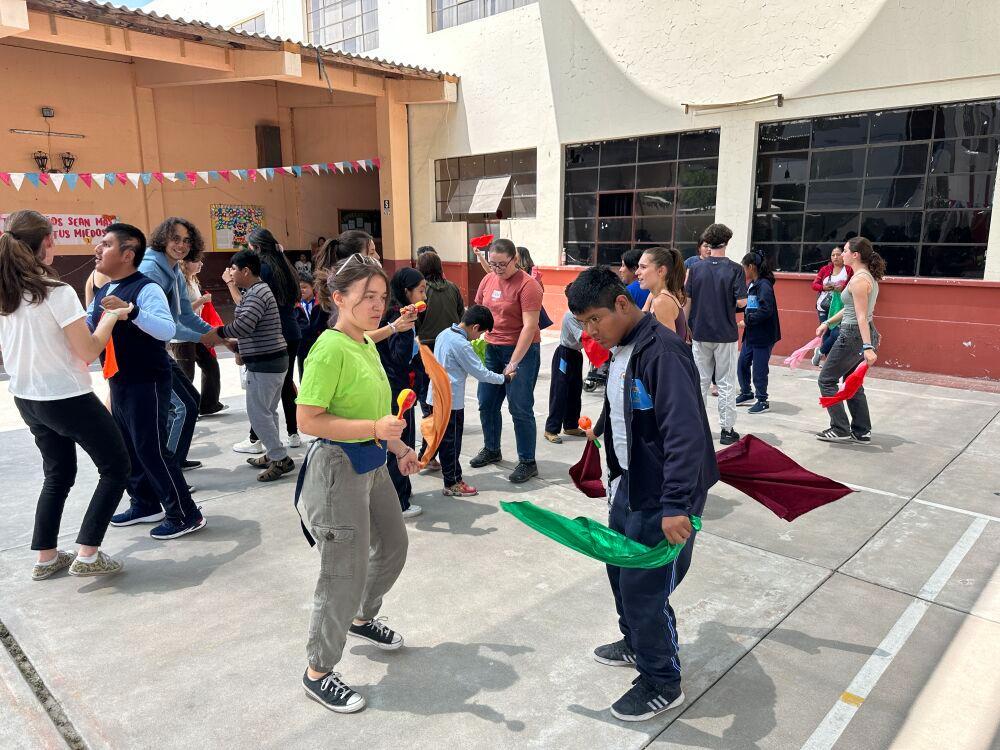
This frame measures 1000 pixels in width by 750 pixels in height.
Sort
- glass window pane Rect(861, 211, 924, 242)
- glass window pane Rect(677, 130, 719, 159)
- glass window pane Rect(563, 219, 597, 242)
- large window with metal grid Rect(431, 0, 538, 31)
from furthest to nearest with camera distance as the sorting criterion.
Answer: large window with metal grid Rect(431, 0, 538, 31), glass window pane Rect(563, 219, 597, 242), glass window pane Rect(677, 130, 719, 159), glass window pane Rect(861, 211, 924, 242)

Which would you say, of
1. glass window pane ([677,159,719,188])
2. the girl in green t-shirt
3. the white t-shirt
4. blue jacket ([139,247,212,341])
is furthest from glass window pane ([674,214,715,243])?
the white t-shirt

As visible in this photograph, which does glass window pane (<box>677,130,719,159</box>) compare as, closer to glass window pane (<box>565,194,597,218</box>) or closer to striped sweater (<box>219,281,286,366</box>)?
glass window pane (<box>565,194,597,218</box>)

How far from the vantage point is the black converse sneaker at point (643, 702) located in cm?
260

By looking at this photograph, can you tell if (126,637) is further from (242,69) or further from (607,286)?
(242,69)

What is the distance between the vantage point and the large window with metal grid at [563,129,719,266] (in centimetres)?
1060

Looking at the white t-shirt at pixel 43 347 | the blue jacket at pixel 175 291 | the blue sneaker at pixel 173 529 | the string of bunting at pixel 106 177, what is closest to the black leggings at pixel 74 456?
the white t-shirt at pixel 43 347

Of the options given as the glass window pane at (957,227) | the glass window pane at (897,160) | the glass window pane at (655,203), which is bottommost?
the glass window pane at (957,227)

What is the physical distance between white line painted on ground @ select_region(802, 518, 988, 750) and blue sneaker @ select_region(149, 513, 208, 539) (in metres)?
3.56

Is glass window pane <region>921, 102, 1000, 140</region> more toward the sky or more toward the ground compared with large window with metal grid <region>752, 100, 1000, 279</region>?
more toward the sky

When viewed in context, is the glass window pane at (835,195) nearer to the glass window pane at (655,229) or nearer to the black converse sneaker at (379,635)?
the glass window pane at (655,229)

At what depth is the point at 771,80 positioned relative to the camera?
31.4ft

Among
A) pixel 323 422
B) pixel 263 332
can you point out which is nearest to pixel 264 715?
pixel 323 422

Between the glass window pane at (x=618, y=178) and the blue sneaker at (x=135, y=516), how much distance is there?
9242mm

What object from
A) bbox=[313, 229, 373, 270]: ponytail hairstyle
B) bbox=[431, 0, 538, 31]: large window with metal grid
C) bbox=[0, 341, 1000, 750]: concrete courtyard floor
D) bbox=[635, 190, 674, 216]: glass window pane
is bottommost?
bbox=[0, 341, 1000, 750]: concrete courtyard floor
